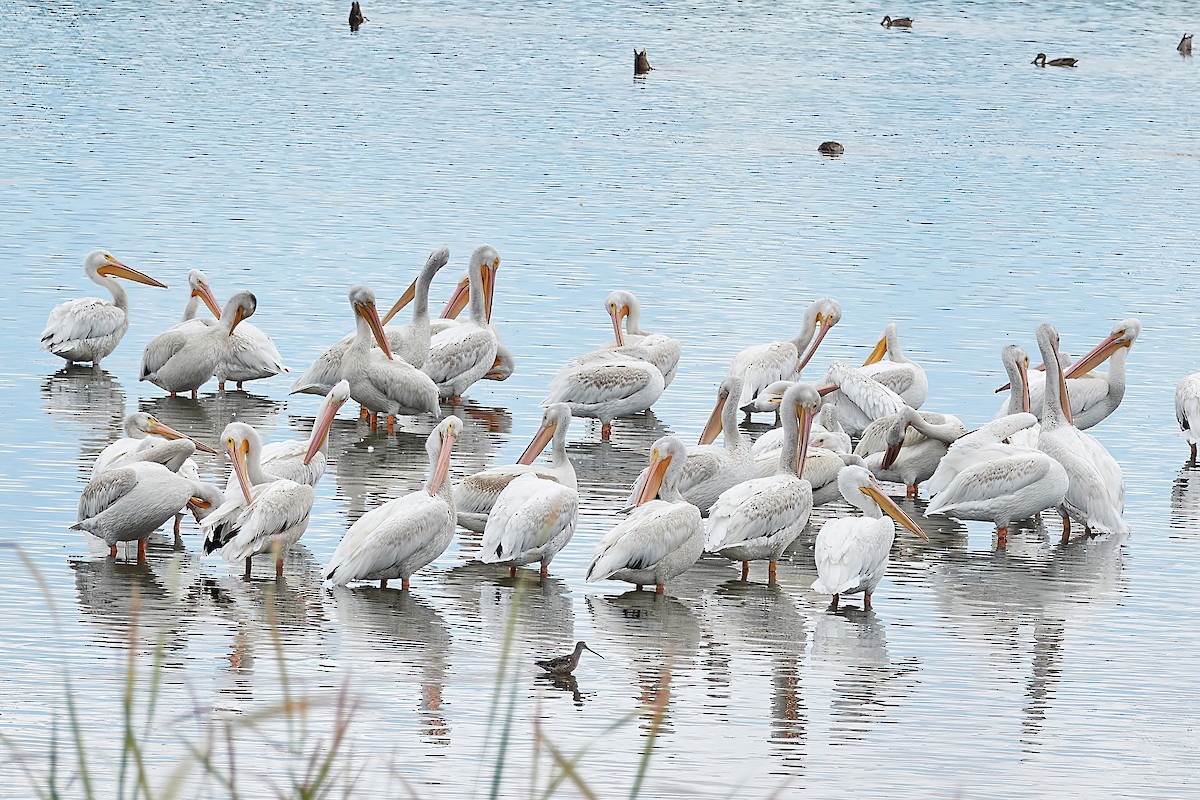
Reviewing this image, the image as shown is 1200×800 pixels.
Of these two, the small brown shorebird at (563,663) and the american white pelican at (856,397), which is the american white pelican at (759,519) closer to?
the small brown shorebird at (563,663)

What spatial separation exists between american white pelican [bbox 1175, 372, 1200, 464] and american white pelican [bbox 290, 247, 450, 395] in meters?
4.35

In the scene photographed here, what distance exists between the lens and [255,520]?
7.32 meters

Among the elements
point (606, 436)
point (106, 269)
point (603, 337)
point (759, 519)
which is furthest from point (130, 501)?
point (603, 337)

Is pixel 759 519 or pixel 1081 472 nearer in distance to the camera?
pixel 759 519

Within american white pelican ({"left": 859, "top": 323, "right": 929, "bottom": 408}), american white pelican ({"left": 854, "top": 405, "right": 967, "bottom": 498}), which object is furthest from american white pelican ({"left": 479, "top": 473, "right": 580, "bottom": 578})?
american white pelican ({"left": 859, "top": 323, "right": 929, "bottom": 408})

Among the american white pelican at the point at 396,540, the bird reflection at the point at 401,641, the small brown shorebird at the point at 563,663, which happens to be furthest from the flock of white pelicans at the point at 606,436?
the small brown shorebird at the point at 563,663

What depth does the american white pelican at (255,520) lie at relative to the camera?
7328 mm

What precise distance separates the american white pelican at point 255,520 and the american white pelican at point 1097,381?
15.3 feet

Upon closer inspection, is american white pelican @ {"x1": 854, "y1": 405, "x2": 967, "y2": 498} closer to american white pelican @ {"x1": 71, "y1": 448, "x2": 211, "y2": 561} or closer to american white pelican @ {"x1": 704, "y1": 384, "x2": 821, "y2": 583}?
american white pelican @ {"x1": 704, "y1": 384, "x2": 821, "y2": 583}

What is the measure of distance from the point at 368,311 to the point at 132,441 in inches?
99.3

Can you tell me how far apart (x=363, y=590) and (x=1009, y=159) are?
17263 mm

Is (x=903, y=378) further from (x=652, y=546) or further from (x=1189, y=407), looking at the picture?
(x=652, y=546)

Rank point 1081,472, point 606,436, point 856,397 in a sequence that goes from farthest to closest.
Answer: point 606,436 < point 856,397 < point 1081,472

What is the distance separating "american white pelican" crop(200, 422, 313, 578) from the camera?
7328 mm
